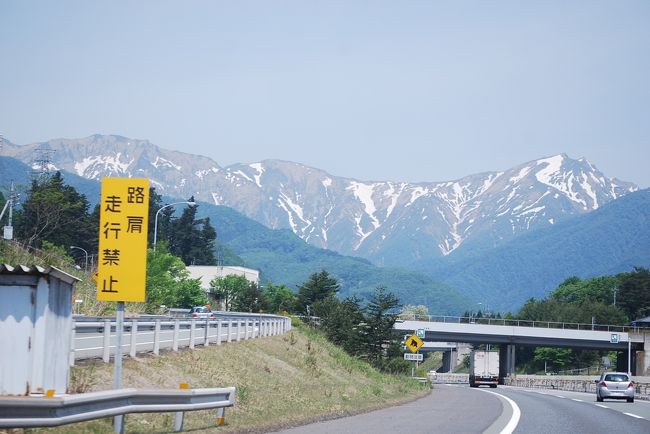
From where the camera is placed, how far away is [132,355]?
76.6ft

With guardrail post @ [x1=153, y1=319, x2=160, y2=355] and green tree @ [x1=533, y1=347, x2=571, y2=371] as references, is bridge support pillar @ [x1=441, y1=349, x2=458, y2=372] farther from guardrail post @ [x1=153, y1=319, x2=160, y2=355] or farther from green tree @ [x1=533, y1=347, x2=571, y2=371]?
guardrail post @ [x1=153, y1=319, x2=160, y2=355]

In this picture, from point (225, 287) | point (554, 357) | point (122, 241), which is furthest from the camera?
point (554, 357)

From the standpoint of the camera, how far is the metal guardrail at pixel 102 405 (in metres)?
12.9

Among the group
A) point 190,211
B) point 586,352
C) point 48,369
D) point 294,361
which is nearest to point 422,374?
point 294,361

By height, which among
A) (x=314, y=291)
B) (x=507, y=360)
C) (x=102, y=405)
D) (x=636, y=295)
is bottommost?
(x=507, y=360)

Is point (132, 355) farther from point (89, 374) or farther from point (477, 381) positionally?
point (477, 381)

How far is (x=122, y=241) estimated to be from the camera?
17062mm

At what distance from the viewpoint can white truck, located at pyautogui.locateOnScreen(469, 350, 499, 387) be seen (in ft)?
256

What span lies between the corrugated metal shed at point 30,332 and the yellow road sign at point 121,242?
37.6 inches

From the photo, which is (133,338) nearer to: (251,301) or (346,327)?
(346,327)

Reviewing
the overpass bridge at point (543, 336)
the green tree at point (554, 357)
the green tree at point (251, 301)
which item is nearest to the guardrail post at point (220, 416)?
the green tree at point (251, 301)

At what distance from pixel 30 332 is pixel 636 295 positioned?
179 meters

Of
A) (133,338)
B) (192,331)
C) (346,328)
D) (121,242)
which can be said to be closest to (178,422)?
(121,242)

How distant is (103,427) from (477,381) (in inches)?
2573
